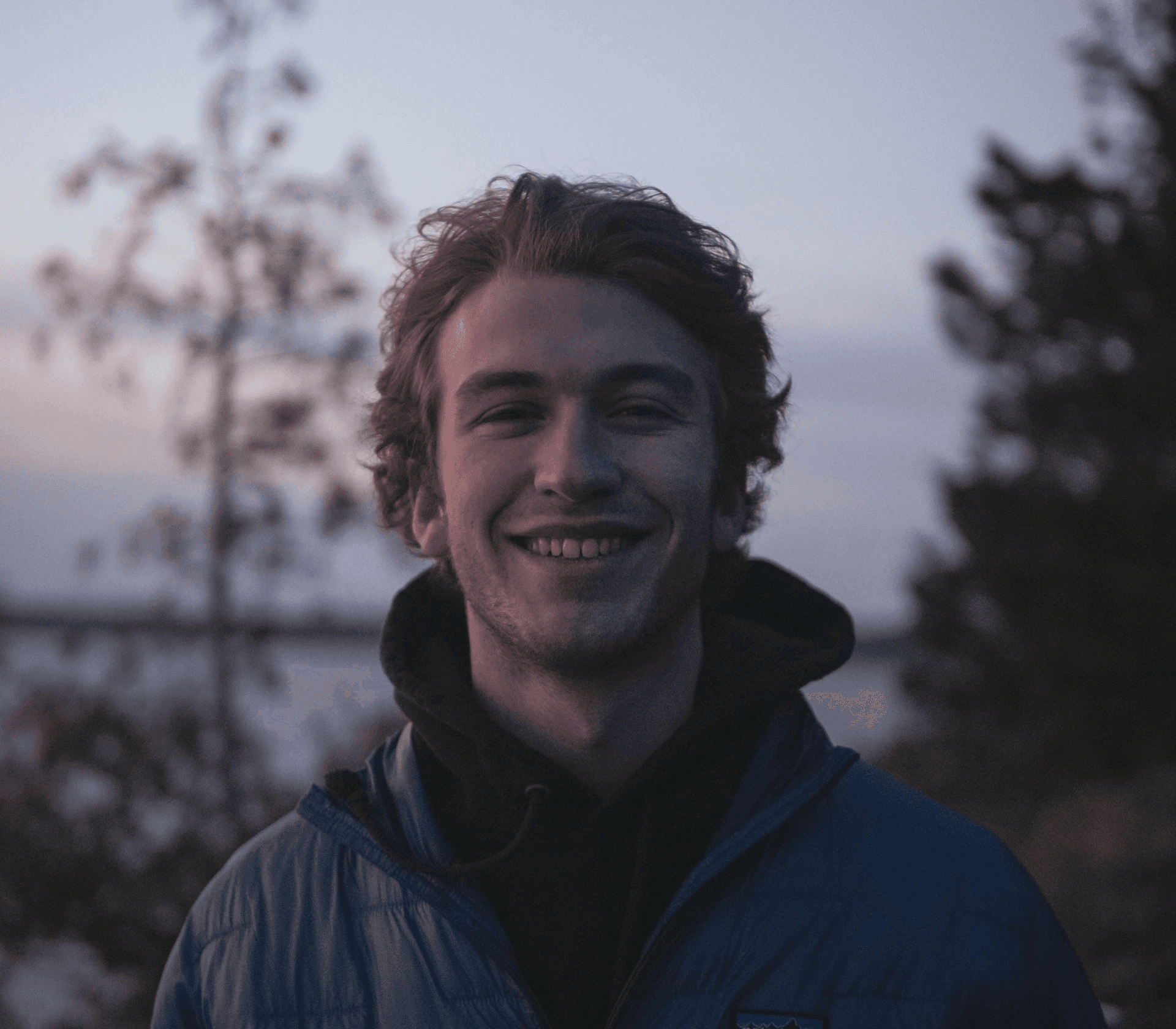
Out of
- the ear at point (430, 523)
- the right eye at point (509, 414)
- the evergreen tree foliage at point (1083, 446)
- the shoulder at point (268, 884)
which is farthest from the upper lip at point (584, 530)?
the evergreen tree foliage at point (1083, 446)

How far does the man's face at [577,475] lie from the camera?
1887 millimetres

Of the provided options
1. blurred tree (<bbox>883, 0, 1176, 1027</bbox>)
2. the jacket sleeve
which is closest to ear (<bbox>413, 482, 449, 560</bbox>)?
the jacket sleeve

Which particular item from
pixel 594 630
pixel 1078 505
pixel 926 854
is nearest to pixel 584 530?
pixel 594 630

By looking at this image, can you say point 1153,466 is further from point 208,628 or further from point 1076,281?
point 208,628

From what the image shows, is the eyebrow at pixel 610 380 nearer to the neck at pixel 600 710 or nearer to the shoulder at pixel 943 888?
the neck at pixel 600 710

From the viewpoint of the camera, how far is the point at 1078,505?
11266mm

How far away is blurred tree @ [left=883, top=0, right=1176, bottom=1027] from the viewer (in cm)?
1051

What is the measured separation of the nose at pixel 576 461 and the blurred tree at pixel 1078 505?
8.16 meters

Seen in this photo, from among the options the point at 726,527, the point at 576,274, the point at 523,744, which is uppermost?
the point at 576,274

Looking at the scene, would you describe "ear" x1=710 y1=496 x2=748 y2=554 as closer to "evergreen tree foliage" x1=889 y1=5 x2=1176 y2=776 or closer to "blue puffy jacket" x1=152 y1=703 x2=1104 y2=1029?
"blue puffy jacket" x1=152 y1=703 x2=1104 y2=1029

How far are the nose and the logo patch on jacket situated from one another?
0.87 meters

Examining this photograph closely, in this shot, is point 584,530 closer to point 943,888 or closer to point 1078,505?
point 943,888

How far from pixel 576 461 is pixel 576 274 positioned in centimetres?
41

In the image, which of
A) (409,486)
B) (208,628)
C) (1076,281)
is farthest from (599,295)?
(1076,281)
